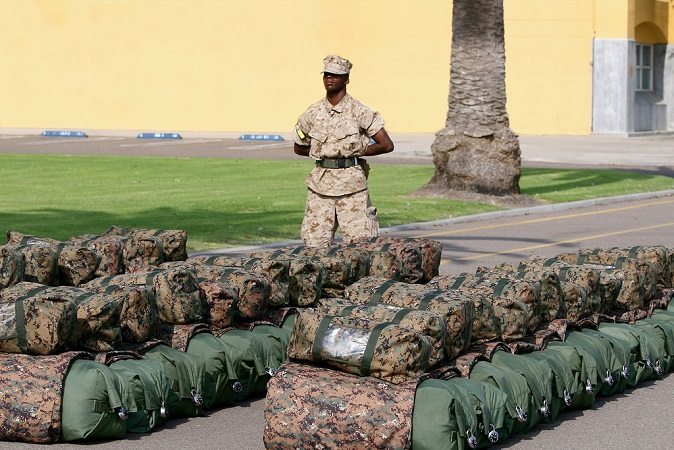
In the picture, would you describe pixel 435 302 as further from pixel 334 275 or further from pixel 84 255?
pixel 84 255

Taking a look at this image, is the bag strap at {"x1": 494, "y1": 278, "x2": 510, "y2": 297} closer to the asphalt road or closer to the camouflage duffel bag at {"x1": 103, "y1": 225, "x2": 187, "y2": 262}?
the asphalt road

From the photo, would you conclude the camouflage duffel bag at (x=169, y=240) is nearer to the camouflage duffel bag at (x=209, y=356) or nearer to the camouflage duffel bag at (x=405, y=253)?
the camouflage duffel bag at (x=405, y=253)

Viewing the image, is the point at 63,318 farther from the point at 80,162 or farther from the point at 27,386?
the point at 80,162

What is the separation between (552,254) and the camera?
54.7 feet

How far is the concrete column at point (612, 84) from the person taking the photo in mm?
43500

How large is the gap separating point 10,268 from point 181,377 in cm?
178

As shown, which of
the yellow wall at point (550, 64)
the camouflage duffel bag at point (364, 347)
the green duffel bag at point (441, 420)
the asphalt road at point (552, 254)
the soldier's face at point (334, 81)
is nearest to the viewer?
the green duffel bag at point (441, 420)

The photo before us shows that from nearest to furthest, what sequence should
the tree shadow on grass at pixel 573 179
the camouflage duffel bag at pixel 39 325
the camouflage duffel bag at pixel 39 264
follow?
the camouflage duffel bag at pixel 39 325, the camouflage duffel bag at pixel 39 264, the tree shadow on grass at pixel 573 179

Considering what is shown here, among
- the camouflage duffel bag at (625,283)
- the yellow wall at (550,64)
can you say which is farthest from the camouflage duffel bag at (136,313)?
the yellow wall at (550,64)

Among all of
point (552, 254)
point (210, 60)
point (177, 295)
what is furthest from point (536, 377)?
point (210, 60)

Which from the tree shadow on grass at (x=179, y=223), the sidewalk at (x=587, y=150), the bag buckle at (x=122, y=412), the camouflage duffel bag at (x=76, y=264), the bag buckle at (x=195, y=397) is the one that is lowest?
the sidewalk at (x=587, y=150)

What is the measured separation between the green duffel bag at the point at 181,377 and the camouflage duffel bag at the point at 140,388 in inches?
6.5

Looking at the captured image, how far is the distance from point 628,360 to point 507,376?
5.00 feet

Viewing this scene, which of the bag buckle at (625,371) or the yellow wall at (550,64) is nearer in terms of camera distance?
the bag buckle at (625,371)
